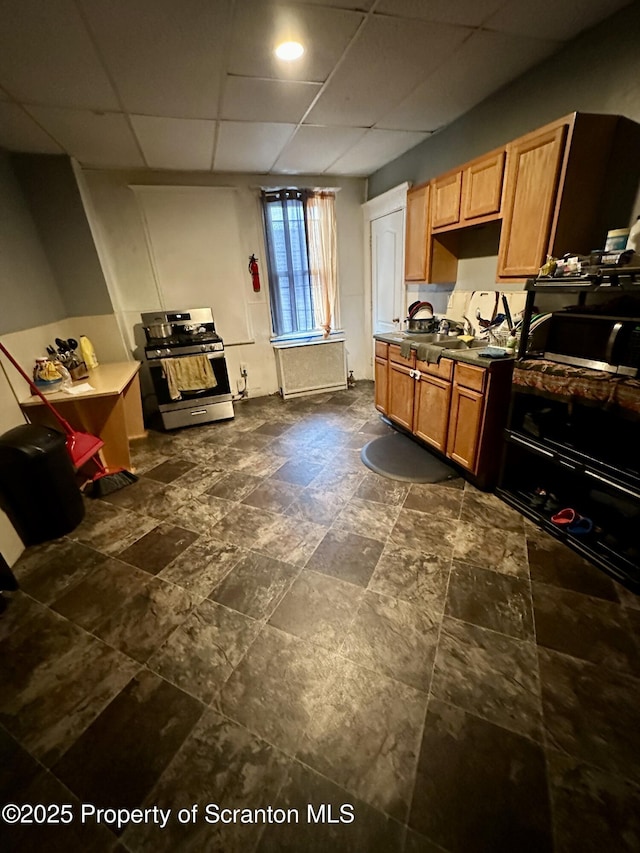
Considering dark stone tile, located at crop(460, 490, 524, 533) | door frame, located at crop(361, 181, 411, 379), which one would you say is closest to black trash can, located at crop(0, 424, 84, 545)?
dark stone tile, located at crop(460, 490, 524, 533)

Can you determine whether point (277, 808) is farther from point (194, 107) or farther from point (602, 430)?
point (194, 107)

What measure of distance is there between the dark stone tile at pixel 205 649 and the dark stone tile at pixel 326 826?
0.45 metres

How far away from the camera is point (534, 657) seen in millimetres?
1362

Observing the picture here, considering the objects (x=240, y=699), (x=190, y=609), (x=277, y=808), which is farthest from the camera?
(x=190, y=609)

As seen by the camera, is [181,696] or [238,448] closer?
[181,696]

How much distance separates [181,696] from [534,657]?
1400 millimetres

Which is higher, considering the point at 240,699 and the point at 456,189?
the point at 456,189

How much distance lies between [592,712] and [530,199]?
2524mm

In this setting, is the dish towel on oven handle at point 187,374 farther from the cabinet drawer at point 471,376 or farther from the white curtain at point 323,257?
the cabinet drawer at point 471,376

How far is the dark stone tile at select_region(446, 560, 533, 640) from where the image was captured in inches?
59.0

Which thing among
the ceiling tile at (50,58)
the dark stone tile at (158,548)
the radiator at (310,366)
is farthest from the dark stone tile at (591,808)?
the radiator at (310,366)

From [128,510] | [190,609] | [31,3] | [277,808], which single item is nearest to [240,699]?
[277,808]

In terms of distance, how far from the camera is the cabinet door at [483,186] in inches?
87.5

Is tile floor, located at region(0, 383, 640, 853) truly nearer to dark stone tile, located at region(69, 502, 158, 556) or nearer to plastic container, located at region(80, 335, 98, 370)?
dark stone tile, located at region(69, 502, 158, 556)
